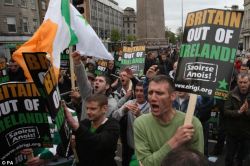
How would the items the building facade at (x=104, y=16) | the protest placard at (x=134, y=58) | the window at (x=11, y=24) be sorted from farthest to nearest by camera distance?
the building facade at (x=104, y=16)
the window at (x=11, y=24)
the protest placard at (x=134, y=58)

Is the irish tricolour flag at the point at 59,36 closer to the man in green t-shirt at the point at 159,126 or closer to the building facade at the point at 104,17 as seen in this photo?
the man in green t-shirt at the point at 159,126

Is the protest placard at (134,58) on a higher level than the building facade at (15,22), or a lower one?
lower

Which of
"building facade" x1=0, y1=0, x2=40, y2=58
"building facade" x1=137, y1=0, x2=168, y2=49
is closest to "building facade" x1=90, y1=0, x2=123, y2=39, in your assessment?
"building facade" x1=0, y1=0, x2=40, y2=58

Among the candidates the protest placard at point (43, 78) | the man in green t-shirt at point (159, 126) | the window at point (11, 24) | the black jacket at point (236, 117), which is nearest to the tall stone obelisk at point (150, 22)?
the window at point (11, 24)

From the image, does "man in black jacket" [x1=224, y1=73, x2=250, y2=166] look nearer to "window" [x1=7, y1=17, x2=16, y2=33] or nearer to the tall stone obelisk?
the tall stone obelisk

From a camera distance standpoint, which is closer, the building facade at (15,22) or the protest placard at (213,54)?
the protest placard at (213,54)

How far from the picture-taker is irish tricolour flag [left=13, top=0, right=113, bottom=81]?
357cm

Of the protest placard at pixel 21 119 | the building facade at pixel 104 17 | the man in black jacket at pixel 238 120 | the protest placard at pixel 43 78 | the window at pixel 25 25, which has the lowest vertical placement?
the man in black jacket at pixel 238 120

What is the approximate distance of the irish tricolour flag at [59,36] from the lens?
3.57m

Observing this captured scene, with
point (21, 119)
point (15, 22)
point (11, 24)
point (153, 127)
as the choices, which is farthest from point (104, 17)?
point (153, 127)

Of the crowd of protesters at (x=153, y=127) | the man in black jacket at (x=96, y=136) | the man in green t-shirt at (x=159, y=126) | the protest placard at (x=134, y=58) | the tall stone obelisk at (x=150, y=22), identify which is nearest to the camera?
the crowd of protesters at (x=153, y=127)

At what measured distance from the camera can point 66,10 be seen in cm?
443

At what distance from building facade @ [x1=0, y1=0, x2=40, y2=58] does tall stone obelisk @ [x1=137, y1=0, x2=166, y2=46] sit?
38.2 ft

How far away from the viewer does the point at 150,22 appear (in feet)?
97.4
